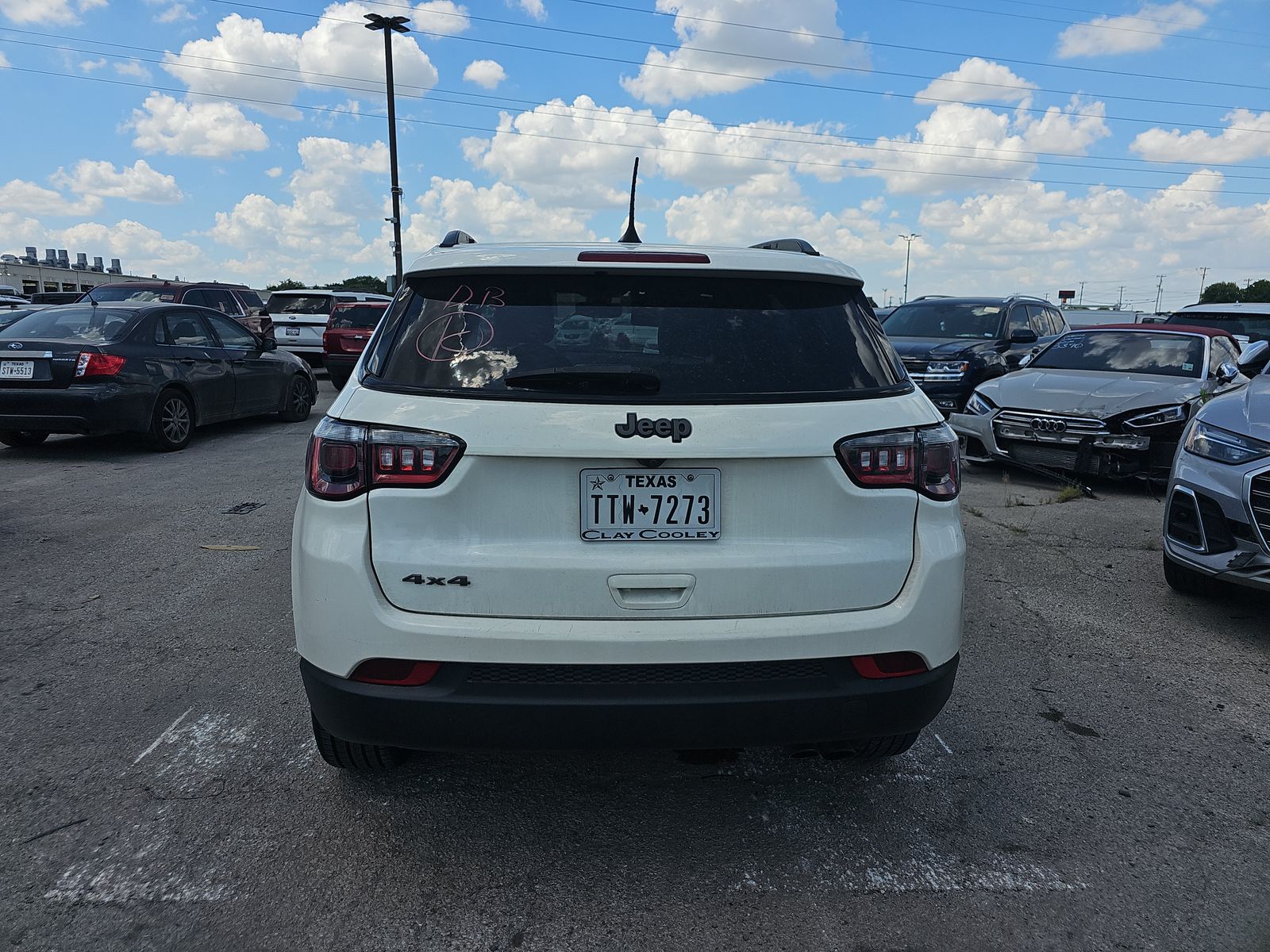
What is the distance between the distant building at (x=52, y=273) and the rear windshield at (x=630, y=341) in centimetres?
7883

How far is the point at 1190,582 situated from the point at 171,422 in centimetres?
906

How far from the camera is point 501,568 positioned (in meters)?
2.27

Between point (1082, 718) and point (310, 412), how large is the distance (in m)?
11.8

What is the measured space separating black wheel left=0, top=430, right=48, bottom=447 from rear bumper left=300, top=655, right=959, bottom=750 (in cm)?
894

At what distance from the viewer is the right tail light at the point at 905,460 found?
7.82 feet

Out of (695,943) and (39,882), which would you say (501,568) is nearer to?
(695,943)

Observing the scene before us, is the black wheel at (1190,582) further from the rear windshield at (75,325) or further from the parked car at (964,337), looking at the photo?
the rear windshield at (75,325)

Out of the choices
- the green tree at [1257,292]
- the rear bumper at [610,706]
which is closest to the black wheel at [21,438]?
the rear bumper at [610,706]

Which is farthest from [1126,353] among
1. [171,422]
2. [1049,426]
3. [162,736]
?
Answer: [171,422]

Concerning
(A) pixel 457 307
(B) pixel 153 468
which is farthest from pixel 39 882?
(B) pixel 153 468

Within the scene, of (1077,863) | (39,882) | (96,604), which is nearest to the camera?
(39,882)

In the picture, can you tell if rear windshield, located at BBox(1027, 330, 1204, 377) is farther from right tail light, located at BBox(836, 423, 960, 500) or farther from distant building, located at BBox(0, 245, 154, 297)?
distant building, located at BBox(0, 245, 154, 297)

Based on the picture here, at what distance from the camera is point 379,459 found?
231 centimetres

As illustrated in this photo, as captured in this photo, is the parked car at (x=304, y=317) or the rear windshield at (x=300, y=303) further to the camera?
the rear windshield at (x=300, y=303)
